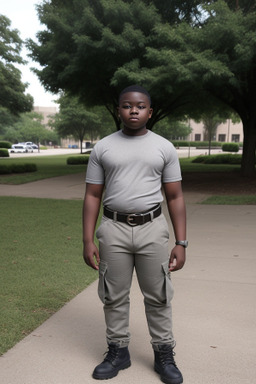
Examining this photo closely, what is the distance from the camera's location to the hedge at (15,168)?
727 inches

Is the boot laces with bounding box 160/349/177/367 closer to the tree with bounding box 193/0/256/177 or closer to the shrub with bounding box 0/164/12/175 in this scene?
the tree with bounding box 193/0/256/177

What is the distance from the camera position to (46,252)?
19.0 ft

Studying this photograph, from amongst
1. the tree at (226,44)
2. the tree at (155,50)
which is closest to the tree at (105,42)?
the tree at (155,50)

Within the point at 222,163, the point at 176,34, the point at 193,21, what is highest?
the point at 193,21

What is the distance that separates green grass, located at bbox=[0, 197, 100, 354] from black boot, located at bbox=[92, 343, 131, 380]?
2.48 ft

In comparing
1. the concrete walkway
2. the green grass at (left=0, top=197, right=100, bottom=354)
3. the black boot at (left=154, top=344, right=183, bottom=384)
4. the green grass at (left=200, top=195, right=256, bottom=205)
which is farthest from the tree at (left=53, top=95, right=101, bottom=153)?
the black boot at (left=154, top=344, right=183, bottom=384)

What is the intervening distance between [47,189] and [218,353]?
11287 millimetres

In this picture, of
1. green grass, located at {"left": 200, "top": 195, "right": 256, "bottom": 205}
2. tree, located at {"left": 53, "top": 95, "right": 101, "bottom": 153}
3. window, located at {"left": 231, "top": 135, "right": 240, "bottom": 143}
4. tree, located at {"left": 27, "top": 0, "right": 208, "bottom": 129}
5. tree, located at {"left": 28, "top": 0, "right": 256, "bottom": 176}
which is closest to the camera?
green grass, located at {"left": 200, "top": 195, "right": 256, "bottom": 205}

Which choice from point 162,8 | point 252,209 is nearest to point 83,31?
point 162,8

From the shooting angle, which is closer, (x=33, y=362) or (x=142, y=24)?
(x=33, y=362)

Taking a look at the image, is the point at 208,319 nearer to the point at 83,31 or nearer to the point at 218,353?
the point at 218,353

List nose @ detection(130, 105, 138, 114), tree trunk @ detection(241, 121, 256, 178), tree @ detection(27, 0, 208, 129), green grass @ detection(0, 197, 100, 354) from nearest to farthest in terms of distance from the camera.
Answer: nose @ detection(130, 105, 138, 114) < green grass @ detection(0, 197, 100, 354) < tree @ detection(27, 0, 208, 129) < tree trunk @ detection(241, 121, 256, 178)

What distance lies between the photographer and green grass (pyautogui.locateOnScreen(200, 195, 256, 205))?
34.8 feet

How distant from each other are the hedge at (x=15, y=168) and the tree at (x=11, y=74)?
10188 mm
